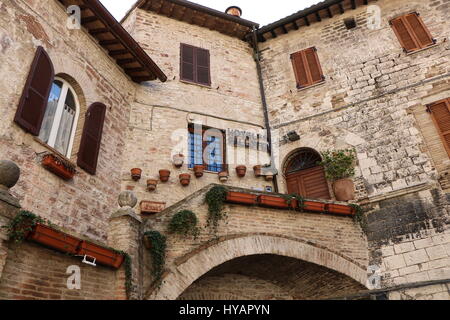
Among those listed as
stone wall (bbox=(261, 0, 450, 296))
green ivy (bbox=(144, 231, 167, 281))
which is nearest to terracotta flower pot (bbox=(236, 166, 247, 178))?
stone wall (bbox=(261, 0, 450, 296))

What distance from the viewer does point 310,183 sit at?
966 cm

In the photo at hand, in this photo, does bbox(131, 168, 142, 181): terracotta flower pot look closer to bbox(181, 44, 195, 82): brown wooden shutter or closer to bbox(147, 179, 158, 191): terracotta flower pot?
bbox(147, 179, 158, 191): terracotta flower pot

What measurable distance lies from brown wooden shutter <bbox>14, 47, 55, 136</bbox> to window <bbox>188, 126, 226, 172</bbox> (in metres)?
3.86

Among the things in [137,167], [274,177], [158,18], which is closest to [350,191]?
[274,177]

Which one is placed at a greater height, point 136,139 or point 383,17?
point 383,17

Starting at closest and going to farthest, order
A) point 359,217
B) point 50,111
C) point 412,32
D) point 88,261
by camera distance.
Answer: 1. point 88,261
2. point 50,111
3. point 359,217
4. point 412,32

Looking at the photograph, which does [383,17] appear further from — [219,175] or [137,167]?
[137,167]

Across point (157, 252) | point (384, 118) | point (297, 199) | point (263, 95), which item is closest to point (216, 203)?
point (157, 252)

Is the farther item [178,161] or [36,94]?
[178,161]

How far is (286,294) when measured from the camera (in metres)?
7.86

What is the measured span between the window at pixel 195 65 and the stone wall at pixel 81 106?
2.24m

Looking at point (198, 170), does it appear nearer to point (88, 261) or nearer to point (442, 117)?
point (88, 261)

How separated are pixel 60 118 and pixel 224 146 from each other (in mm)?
4334
